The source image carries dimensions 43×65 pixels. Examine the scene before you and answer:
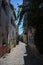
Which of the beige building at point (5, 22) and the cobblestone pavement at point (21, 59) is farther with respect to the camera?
the beige building at point (5, 22)

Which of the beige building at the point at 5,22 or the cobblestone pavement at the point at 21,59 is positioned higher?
the beige building at the point at 5,22

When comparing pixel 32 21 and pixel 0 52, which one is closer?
pixel 32 21

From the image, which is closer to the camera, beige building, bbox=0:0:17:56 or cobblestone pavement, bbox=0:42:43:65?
cobblestone pavement, bbox=0:42:43:65

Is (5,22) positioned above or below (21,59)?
above

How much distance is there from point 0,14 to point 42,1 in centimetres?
1000

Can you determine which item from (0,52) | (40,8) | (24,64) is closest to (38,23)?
(40,8)

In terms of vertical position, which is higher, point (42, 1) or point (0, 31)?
point (42, 1)

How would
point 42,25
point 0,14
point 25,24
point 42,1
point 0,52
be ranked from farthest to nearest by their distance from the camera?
point 0,14 < point 0,52 < point 25,24 < point 42,25 < point 42,1

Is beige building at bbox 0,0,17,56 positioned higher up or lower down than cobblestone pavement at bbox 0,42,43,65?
higher up

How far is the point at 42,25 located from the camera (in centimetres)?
1038

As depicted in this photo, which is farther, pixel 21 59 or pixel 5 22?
pixel 5 22

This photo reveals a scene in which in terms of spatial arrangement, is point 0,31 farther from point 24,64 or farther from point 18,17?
point 18,17

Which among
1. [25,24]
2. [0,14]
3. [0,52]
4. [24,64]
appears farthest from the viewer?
[0,14]

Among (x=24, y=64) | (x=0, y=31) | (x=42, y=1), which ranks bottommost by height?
(x=24, y=64)
